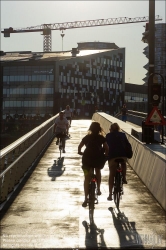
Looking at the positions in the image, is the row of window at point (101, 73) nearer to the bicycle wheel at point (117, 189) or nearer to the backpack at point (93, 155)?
the bicycle wheel at point (117, 189)

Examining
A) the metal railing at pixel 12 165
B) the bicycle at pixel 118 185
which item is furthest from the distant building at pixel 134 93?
the bicycle at pixel 118 185

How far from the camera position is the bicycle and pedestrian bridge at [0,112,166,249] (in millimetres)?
9188

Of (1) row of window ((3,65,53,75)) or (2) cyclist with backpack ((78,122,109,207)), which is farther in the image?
(1) row of window ((3,65,53,75))

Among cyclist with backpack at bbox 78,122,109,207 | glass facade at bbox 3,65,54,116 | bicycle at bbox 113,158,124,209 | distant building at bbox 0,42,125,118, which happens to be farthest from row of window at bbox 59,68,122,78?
cyclist with backpack at bbox 78,122,109,207

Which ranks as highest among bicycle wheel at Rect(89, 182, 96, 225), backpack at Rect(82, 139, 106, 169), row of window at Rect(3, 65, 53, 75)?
row of window at Rect(3, 65, 53, 75)

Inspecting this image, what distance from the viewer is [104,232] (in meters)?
9.81

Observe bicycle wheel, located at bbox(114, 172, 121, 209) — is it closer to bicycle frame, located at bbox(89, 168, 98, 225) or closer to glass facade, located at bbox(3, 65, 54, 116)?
bicycle frame, located at bbox(89, 168, 98, 225)

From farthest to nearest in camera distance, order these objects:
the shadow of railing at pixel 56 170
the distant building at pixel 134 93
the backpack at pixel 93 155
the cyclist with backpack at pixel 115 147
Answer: the distant building at pixel 134 93
the shadow of railing at pixel 56 170
the cyclist with backpack at pixel 115 147
the backpack at pixel 93 155

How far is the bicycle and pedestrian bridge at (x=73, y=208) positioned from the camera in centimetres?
919

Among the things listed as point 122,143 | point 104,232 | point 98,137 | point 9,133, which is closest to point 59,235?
point 104,232

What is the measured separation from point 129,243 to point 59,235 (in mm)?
1116

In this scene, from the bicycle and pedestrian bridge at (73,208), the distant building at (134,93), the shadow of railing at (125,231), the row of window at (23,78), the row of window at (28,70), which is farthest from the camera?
the distant building at (134,93)

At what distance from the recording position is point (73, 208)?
40.3ft

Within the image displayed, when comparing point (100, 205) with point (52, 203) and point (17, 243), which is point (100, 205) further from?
point (17, 243)
